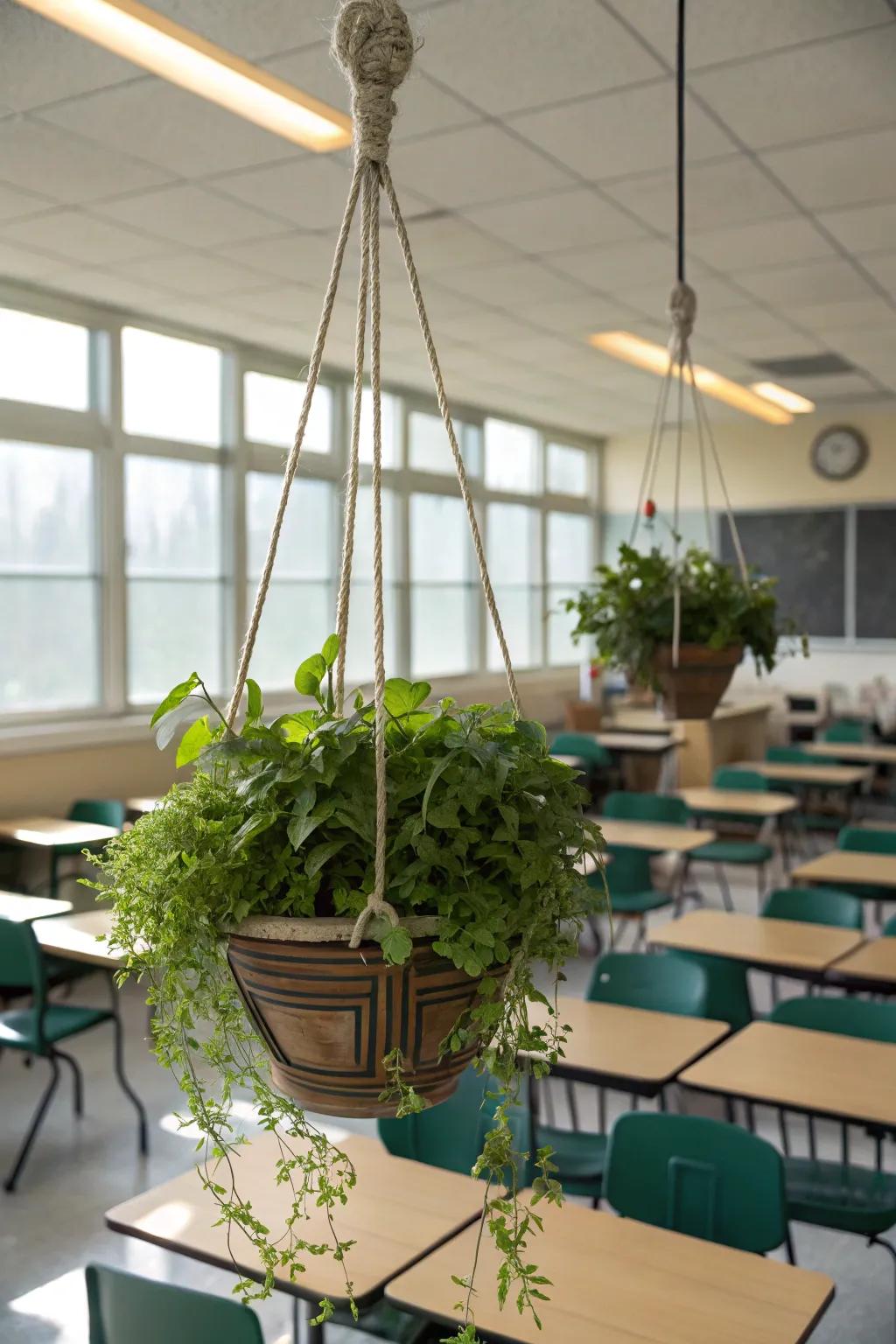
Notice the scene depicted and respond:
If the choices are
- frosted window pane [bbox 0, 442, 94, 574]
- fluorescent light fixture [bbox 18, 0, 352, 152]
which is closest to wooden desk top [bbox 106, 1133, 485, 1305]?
fluorescent light fixture [bbox 18, 0, 352, 152]

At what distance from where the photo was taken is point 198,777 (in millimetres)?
1336

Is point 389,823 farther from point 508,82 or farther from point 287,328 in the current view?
point 287,328

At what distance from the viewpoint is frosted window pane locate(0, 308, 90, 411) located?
20.9 ft

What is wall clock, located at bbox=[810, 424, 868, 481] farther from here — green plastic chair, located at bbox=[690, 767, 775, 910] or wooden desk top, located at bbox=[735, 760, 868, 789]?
green plastic chair, located at bbox=[690, 767, 775, 910]

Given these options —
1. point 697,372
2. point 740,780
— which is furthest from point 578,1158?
point 697,372

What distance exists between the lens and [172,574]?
7.45 metres

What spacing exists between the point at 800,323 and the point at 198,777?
6459 millimetres

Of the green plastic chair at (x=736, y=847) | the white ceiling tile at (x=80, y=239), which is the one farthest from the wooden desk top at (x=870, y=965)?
the white ceiling tile at (x=80, y=239)

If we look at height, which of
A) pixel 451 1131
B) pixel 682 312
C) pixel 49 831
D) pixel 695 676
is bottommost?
pixel 451 1131

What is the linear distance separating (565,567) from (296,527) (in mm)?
3841

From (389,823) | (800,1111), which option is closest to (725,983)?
(800,1111)

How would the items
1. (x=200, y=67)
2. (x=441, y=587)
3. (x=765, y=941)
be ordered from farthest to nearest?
(x=441, y=587), (x=765, y=941), (x=200, y=67)

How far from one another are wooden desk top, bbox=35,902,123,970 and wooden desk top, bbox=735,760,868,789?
4.45 meters

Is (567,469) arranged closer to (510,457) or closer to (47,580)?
(510,457)
